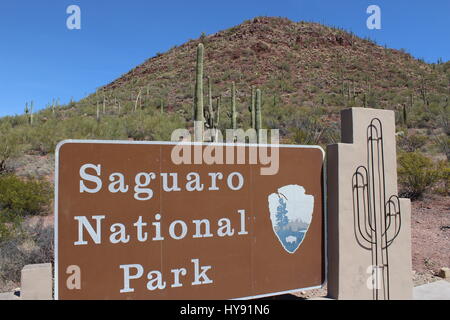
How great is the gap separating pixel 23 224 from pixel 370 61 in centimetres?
4598

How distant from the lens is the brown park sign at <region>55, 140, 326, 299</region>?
3121 millimetres

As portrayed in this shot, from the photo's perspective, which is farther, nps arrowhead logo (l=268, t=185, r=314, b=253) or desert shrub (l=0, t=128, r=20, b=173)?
desert shrub (l=0, t=128, r=20, b=173)

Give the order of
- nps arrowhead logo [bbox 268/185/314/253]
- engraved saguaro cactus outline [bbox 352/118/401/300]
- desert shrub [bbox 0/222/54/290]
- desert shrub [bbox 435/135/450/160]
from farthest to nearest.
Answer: desert shrub [bbox 435/135/450/160], desert shrub [bbox 0/222/54/290], engraved saguaro cactus outline [bbox 352/118/401/300], nps arrowhead logo [bbox 268/185/314/253]

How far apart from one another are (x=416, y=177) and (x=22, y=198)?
10846mm

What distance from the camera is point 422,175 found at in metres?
10.8

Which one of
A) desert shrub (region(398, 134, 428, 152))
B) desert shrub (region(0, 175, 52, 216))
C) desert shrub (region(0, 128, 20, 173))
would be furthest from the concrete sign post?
desert shrub (region(398, 134, 428, 152))

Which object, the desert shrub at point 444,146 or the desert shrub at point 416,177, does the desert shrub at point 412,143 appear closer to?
the desert shrub at point 444,146

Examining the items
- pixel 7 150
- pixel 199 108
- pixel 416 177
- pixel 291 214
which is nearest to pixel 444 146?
pixel 416 177

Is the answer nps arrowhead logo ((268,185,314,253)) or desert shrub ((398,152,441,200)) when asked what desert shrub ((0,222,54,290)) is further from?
desert shrub ((398,152,441,200))

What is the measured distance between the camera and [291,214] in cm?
398

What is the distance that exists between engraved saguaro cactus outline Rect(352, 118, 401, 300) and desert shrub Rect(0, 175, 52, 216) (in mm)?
7815

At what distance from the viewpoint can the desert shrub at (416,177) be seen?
10844 millimetres

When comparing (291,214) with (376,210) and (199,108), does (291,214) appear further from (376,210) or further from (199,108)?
(199,108)

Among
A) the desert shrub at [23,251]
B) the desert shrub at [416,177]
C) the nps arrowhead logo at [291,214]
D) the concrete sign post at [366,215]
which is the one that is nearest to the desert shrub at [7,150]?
the desert shrub at [23,251]
